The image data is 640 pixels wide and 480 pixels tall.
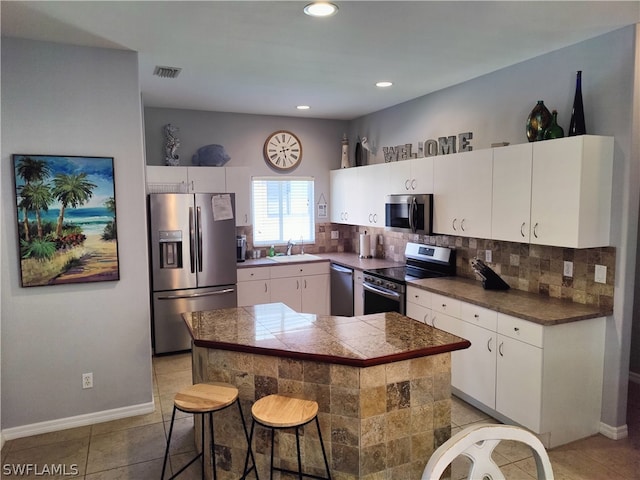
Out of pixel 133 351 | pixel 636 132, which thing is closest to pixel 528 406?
pixel 636 132

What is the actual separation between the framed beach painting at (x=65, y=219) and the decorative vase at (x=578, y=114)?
3.22 m

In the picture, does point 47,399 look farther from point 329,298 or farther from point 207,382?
point 329,298

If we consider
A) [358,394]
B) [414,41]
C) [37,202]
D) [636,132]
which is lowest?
[358,394]

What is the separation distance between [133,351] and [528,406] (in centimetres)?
282

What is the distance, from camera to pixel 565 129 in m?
3.27

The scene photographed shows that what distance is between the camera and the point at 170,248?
15.4 feet

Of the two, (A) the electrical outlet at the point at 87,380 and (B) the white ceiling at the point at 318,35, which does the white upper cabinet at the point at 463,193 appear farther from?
(A) the electrical outlet at the point at 87,380

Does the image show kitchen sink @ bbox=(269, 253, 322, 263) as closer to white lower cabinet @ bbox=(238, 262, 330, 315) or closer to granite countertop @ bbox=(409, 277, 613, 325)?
white lower cabinet @ bbox=(238, 262, 330, 315)

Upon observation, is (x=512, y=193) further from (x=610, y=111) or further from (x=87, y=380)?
(x=87, y=380)

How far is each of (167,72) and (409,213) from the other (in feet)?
8.30

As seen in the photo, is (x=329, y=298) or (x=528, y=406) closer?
(x=528, y=406)

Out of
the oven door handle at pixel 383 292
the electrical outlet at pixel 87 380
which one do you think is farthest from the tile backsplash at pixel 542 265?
the electrical outlet at pixel 87 380

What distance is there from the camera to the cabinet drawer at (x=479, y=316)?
3.22 meters

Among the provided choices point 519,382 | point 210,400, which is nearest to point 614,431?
point 519,382
